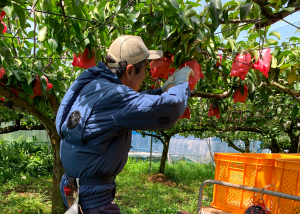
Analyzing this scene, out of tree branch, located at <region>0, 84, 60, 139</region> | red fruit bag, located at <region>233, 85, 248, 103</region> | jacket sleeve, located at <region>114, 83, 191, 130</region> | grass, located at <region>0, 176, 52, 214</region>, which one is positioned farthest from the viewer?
Answer: grass, located at <region>0, 176, 52, 214</region>

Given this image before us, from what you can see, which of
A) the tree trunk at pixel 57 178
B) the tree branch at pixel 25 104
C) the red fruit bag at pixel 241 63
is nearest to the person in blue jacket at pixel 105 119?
the red fruit bag at pixel 241 63

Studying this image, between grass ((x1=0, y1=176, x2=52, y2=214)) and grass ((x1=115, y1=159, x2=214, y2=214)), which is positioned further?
grass ((x1=115, y1=159, x2=214, y2=214))

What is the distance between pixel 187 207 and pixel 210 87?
9.20 feet

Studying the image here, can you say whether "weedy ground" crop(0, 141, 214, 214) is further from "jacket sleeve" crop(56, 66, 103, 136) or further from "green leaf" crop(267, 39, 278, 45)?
"jacket sleeve" crop(56, 66, 103, 136)

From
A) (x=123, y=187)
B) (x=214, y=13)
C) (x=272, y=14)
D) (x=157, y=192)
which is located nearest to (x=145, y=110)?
(x=214, y=13)

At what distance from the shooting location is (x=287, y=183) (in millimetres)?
1611

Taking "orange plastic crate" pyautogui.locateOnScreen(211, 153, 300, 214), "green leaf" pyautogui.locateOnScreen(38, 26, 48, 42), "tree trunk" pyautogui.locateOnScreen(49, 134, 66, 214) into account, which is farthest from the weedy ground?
"green leaf" pyautogui.locateOnScreen(38, 26, 48, 42)

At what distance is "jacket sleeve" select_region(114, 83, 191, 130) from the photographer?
0.94 m

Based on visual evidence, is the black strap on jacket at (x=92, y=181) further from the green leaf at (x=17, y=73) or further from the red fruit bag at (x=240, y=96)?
the red fruit bag at (x=240, y=96)

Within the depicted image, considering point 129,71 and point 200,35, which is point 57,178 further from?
point 200,35

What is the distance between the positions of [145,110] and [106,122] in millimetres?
161

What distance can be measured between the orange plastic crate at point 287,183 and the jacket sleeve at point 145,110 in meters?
1.03

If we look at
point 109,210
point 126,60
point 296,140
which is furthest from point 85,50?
point 296,140

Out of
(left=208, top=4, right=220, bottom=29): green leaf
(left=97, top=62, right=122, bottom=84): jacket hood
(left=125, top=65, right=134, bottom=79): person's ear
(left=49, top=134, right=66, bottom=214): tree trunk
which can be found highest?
(left=208, top=4, right=220, bottom=29): green leaf
